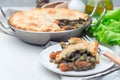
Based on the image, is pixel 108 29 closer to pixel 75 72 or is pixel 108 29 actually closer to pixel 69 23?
pixel 69 23

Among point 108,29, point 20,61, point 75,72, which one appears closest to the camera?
point 75,72

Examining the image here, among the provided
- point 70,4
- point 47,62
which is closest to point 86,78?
point 47,62

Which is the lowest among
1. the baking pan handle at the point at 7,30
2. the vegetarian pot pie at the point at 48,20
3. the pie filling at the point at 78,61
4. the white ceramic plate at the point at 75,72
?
the baking pan handle at the point at 7,30

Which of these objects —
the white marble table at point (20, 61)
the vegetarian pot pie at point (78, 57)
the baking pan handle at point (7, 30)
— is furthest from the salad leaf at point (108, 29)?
the baking pan handle at point (7, 30)

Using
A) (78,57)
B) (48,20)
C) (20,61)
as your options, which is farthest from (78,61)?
(48,20)

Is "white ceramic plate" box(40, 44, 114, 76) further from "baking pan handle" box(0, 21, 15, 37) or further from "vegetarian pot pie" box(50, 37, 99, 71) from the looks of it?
"baking pan handle" box(0, 21, 15, 37)

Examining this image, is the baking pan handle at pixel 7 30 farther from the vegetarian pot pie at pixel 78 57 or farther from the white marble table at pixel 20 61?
the vegetarian pot pie at pixel 78 57
